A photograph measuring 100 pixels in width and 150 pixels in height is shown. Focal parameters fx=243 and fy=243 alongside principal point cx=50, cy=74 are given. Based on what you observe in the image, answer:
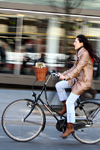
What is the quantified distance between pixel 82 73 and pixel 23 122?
1214 mm

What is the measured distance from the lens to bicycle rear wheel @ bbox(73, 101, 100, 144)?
12.8 feet

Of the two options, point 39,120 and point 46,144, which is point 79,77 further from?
point 46,144

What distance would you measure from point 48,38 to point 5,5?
2198 millimetres

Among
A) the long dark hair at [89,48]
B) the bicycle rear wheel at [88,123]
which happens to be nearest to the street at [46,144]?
the bicycle rear wheel at [88,123]

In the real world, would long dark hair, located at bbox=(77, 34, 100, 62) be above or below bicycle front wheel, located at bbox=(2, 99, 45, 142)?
above

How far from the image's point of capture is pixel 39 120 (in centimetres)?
380

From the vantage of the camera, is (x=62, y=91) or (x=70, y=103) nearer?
(x=70, y=103)

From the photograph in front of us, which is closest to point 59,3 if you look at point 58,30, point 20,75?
point 58,30

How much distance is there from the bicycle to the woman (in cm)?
16

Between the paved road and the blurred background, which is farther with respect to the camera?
the blurred background

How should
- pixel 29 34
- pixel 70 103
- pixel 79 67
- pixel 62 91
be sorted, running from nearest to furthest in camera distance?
pixel 79 67 < pixel 70 103 < pixel 62 91 < pixel 29 34

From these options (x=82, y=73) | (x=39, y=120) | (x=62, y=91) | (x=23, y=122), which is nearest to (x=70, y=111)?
(x=62, y=91)

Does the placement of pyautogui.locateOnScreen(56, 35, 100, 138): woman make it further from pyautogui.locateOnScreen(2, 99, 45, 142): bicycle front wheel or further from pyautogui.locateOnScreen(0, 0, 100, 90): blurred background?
pyautogui.locateOnScreen(0, 0, 100, 90): blurred background

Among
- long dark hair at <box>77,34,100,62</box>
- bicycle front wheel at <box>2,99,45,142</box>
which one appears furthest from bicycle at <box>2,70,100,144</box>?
long dark hair at <box>77,34,100,62</box>
